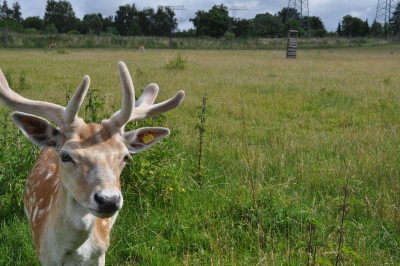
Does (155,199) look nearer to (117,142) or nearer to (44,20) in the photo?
(117,142)

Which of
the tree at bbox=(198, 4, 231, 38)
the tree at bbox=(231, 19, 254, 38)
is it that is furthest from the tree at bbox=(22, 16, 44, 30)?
the tree at bbox=(231, 19, 254, 38)

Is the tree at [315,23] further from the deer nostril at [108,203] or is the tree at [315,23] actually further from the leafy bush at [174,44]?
the deer nostril at [108,203]

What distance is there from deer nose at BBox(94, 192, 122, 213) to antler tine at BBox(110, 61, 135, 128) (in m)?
0.60

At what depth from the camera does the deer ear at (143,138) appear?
2389 mm

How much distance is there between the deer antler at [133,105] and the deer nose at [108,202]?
60 cm

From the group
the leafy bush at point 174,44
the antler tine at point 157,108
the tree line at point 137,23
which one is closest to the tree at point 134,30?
the tree line at point 137,23

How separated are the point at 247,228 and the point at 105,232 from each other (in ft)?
4.24

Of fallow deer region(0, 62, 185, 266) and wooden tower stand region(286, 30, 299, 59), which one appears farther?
wooden tower stand region(286, 30, 299, 59)

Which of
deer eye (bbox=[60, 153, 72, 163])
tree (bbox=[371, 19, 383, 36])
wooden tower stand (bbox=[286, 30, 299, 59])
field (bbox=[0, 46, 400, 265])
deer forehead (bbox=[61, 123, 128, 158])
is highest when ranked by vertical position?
tree (bbox=[371, 19, 383, 36])

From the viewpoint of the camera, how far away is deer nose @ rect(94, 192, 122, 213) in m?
1.73

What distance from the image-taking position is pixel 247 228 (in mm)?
3043

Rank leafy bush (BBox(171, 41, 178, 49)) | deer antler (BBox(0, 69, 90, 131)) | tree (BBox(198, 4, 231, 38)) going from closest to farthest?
deer antler (BBox(0, 69, 90, 131)) → leafy bush (BBox(171, 41, 178, 49)) → tree (BBox(198, 4, 231, 38))

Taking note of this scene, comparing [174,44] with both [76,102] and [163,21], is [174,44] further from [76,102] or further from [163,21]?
[163,21]

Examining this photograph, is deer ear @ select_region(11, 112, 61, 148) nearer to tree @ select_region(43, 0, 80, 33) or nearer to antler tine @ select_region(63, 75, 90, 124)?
antler tine @ select_region(63, 75, 90, 124)
